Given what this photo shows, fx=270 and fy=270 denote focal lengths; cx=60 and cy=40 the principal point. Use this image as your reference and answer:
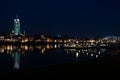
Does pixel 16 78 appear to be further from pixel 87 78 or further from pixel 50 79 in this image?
pixel 87 78

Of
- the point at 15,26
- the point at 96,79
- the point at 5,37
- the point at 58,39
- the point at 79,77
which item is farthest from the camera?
the point at 15,26

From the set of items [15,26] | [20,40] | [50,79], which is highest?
[15,26]

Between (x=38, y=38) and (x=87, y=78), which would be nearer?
(x=87, y=78)

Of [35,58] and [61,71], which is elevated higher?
[35,58]

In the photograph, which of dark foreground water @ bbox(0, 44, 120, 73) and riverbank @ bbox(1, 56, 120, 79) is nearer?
riverbank @ bbox(1, 56, 120, 79)

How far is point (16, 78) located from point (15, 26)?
126 meters

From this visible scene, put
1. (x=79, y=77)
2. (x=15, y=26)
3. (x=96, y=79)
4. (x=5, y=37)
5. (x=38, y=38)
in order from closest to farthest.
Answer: (x=96, y=79), (x=79, y=77), (x=5, y=37), (x=38, y=38), (x=15, y=26)

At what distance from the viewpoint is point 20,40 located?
338 ft

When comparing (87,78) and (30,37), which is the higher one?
(30,37)

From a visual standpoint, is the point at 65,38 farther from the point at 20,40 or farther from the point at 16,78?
the point at 16,78

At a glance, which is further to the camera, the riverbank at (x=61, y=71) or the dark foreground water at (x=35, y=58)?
the dark foreground water at (x=35, y=58)

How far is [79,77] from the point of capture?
11.9m

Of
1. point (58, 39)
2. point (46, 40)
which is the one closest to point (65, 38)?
point (58, 39)

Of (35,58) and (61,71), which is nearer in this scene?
(61,71)
